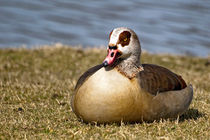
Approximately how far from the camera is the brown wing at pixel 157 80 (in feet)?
19.3

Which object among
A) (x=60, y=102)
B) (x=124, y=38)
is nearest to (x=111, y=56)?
(x=124, y=38)

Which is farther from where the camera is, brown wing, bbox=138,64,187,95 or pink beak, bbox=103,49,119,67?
brown wing, bbox=138,64,187,95

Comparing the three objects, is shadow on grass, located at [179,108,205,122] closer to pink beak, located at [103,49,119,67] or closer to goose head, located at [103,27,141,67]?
goose head, located at [103,27,141,67]

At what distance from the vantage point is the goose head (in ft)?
18.1

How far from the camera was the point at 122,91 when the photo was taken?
5496 millimetres

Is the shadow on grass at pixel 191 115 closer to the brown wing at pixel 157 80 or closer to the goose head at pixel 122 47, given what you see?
the brown wing at pixel 157 80

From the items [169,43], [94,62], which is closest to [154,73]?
[94,62]

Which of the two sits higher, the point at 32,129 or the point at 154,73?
the point at 154,73

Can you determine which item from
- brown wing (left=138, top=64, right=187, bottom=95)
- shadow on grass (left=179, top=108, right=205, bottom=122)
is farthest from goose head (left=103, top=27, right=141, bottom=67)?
shadow on grass (left=179, top=108, right=205, bottom=122)

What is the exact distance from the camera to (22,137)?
5.32m

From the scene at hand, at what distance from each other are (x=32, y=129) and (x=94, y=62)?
27.2 feet

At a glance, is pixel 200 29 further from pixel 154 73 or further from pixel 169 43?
pixel 154 73

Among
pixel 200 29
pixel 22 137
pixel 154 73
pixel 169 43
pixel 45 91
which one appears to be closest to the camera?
pixel 22 137

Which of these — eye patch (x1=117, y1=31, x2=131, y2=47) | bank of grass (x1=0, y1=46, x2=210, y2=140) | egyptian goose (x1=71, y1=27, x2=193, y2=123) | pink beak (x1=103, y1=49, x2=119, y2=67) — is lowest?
bank of grass (x1=0, y1=46, x2=210, y2=140)
